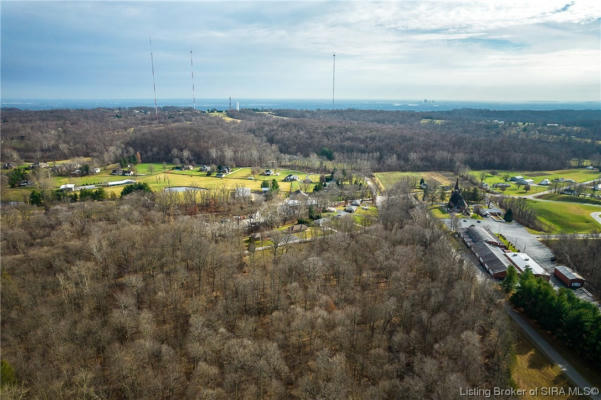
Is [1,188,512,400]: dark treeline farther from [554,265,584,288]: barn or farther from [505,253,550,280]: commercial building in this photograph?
[554,265,584,288]: barn

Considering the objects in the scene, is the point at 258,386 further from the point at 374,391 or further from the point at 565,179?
the point at 565,179

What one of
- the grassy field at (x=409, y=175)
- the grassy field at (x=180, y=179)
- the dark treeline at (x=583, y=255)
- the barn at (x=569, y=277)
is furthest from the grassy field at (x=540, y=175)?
the grassy field at (x=180, y=179)

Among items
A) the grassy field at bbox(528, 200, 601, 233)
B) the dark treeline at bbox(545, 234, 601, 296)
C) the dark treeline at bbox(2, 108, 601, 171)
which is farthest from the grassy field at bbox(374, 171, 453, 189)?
the dark treeline at bbox(545, 234, 601, 296)

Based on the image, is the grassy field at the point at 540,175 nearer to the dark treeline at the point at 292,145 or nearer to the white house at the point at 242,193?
the dark treeline at the point at 292,145

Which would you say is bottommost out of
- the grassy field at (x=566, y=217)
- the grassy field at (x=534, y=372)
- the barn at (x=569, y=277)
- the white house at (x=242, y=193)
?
the grassy field at (x=534, y=372)

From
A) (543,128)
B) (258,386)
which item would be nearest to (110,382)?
(258,386)

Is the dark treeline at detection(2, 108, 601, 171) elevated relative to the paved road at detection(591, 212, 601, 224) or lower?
elevated
